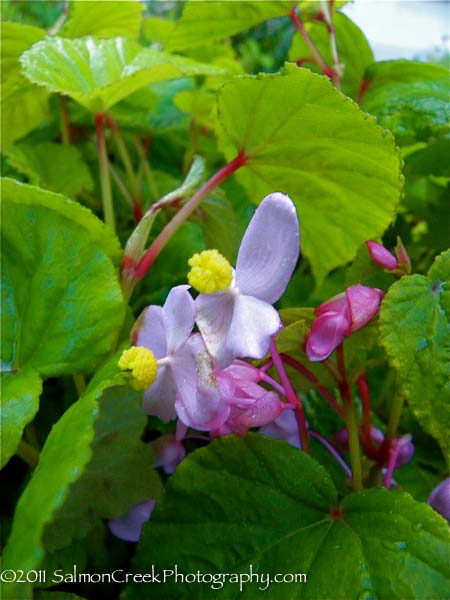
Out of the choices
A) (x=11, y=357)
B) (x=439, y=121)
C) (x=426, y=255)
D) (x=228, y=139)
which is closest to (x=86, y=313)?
(x=11, y=357)

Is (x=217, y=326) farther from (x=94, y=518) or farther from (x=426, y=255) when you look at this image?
(x=426, y=255)

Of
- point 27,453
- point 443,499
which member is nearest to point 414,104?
point 443,499

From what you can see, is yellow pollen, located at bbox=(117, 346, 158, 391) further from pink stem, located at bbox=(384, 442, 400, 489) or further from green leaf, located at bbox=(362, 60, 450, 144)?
green leaf, located at bbox=(362, 60, 450, 144)

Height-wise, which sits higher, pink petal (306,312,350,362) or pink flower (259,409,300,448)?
pink petal (306,312,350,362)

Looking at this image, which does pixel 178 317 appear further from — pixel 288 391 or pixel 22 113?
pixel 22 113

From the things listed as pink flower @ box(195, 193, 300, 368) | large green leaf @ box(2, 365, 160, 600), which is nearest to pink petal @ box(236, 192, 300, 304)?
pink flower @ box(195, 193, 300, 368)

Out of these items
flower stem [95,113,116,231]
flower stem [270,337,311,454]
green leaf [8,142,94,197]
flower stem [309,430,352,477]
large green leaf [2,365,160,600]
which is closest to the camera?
large green leaf [2,365,160,600]
